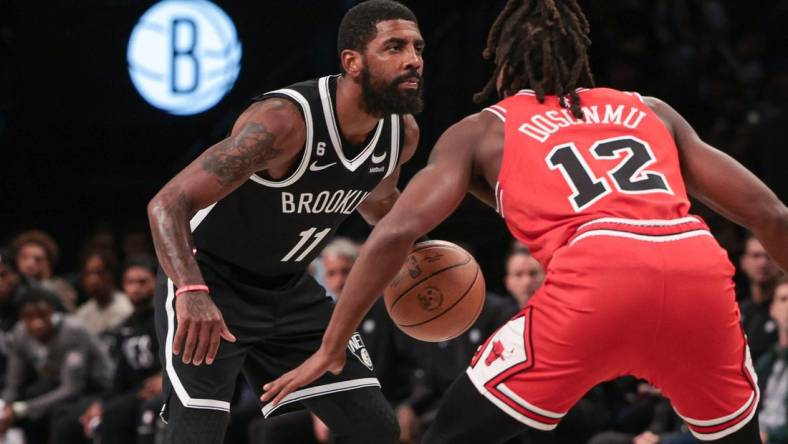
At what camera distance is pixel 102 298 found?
939 cm

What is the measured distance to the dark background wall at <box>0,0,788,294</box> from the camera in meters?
9.42

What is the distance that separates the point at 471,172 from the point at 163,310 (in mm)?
1390

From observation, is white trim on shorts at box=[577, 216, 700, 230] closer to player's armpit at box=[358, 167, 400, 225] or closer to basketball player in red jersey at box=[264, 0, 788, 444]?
basketball player in red jersey at box=[264, 0, 788, 444]

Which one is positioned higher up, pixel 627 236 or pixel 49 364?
pixel 627 236

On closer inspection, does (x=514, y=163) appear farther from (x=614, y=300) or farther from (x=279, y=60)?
(x=279, y=60)

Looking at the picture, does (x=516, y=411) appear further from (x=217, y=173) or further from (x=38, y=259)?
(x=38, y=259)

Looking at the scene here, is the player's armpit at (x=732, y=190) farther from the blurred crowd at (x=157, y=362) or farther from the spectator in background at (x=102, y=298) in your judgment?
the spectator in background at (x=102, y=298)

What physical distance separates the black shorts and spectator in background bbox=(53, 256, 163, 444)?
354cm

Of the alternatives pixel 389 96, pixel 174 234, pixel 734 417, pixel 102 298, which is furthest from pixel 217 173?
pixel 102 298

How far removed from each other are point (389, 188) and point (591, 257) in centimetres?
160

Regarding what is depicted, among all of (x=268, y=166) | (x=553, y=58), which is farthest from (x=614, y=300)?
(x=268, y=166)

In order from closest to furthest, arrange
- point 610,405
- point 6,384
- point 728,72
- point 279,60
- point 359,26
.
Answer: point 359,26 < point 610,405 < point 6,384 < point 728,72 < point 279,60

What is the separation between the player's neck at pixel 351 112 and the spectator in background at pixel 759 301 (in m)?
2.94

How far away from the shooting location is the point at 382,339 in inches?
294
